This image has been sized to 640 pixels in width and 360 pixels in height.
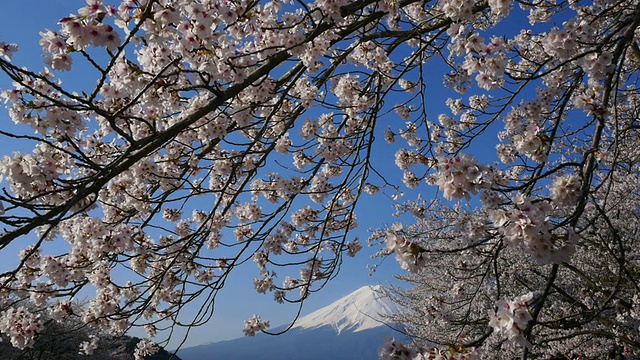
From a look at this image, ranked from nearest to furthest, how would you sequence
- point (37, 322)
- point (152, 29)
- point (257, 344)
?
point (152, 29)
point (37, 322)
point (257, 344)

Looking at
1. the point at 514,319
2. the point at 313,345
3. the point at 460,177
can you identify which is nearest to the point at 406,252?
the point at 460,177

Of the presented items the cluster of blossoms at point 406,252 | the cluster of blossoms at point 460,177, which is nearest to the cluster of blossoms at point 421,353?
the cluster of blossoms at point 406,252

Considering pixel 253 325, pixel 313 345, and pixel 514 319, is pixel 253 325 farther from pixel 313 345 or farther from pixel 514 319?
pixel 313 345

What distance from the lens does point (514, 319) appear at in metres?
1.92

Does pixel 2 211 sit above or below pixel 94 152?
below

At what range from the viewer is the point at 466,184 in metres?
2.15

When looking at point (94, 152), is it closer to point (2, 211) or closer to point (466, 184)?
point (2, 211)

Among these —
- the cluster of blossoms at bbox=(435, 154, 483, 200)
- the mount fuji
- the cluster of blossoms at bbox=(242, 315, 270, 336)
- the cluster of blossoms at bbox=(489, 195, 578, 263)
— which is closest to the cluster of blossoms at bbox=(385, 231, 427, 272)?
the cluster of blossoms at bbox=(435, 154, 483, 200)

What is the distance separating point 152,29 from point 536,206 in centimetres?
229

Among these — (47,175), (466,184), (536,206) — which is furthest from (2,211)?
(536,206)

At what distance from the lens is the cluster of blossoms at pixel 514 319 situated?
6.24 feet

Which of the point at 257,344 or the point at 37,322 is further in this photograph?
the point at 257,344

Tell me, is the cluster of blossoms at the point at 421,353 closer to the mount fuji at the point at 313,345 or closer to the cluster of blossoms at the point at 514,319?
the cluster of blossoms at the point at 514,319

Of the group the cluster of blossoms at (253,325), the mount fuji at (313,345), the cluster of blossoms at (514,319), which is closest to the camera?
the cluster of blossoms at (514,319)
